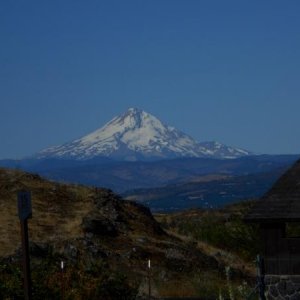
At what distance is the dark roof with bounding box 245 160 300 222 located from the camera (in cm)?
2338

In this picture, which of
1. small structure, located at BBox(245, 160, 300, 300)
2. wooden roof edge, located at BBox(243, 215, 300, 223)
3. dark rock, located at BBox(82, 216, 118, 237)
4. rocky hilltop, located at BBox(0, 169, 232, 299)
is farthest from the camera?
dark rock, located at BBox(82, 216, 118, 237)

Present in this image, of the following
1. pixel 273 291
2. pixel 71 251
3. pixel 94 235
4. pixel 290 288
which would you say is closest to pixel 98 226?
pixel 94 235

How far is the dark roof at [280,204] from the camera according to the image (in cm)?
2338

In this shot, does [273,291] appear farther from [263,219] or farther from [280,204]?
[280,204]

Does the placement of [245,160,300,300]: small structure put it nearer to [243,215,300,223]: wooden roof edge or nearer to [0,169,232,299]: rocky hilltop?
[243,215,300,223]: wooden roof edge

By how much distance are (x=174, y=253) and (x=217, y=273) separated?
8.41ft

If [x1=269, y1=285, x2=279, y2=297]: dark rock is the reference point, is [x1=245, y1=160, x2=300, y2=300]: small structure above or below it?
above

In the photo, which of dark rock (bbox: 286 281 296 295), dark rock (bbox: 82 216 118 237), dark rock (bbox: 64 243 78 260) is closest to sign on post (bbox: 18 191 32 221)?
dark rock (bbox: 286 281 296 295)

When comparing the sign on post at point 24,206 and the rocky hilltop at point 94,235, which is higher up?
the sign on post at point 24,206

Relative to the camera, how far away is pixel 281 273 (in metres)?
23.7

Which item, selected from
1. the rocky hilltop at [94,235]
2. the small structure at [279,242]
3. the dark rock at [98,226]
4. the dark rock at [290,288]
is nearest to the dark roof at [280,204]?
the small structure at [279,242]

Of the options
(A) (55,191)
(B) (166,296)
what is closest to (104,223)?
(A) (55,191)

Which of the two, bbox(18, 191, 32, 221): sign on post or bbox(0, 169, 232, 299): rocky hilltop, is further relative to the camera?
bbox(0, 169, 232, 299): rocky hilltop

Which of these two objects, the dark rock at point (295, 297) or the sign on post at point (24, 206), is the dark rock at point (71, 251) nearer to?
the dark rock at point (295, 297)
